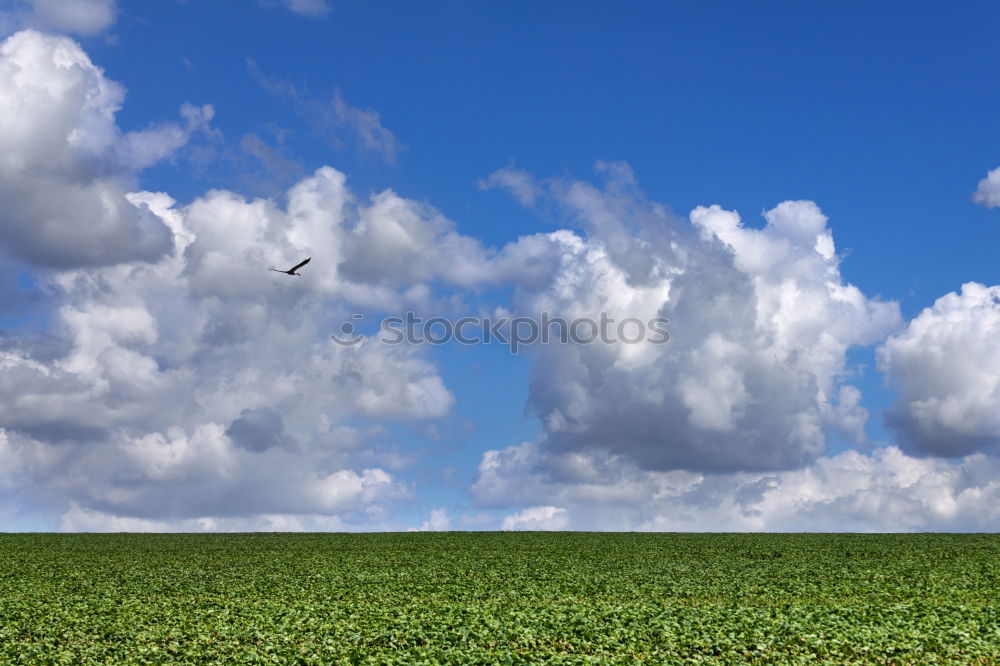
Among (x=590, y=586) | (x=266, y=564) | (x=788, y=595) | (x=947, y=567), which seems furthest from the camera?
(x=266, y=564)

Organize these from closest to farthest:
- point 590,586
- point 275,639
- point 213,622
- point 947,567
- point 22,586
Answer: point 275,639, point 213,622, point 590,586, point 22,586, point 947,567

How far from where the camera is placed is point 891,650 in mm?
23078

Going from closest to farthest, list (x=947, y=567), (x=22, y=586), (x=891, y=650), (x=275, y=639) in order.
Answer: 1. (x=891, y=650)
2. (x=275, y=639)
3. (x=22, y=586)
4. (x=947, y=567)

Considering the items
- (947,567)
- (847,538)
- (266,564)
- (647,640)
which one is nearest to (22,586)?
(266,564)

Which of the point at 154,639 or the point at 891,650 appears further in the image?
the point at 154,639

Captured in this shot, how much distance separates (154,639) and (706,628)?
15595 mm

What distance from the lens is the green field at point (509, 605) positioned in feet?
76.7

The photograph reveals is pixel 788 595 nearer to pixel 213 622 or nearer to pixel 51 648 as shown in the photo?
pixel 213 622

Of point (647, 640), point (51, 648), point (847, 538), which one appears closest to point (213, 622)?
point (51, 648)

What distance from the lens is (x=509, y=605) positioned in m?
29.6

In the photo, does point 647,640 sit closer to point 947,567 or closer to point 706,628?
point 706,628

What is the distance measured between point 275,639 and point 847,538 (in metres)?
50.1

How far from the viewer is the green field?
76.7 feet

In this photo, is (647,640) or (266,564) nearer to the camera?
(647,640)
